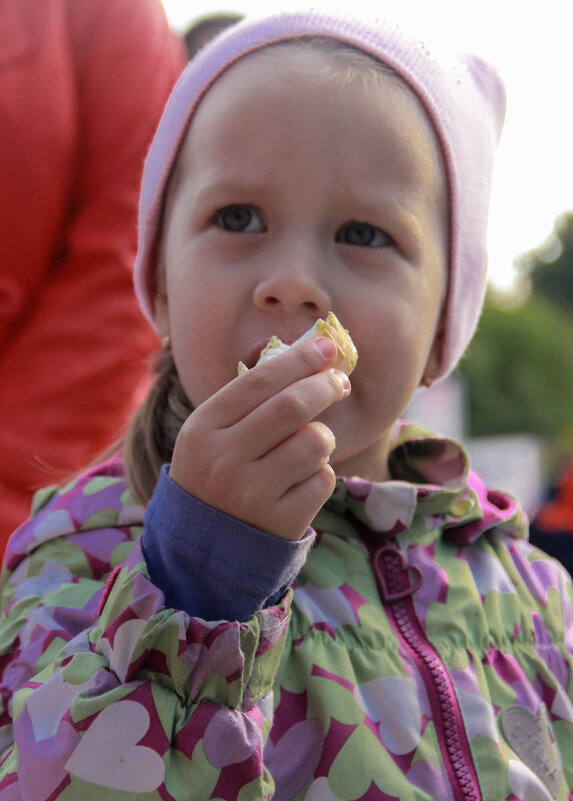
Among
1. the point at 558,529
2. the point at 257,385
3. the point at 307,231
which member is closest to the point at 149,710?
the point at 257,385

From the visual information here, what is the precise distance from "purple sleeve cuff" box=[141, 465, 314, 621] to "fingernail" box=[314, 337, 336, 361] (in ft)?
0.84

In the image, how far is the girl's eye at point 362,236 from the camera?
152 cm

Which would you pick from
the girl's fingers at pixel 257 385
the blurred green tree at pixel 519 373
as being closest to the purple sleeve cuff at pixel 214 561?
the girl's fingers at pixel 257 385

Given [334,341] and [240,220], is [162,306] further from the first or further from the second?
[334,341]

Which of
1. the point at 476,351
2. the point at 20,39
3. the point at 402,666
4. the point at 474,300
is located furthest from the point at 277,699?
the point at 476,351

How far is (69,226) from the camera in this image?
2.06 m

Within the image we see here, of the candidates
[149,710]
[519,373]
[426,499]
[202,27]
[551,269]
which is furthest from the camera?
[551,269]

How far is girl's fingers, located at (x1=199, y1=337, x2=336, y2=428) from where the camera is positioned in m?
1.16

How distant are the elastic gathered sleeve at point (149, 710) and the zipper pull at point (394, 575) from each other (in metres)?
0.38

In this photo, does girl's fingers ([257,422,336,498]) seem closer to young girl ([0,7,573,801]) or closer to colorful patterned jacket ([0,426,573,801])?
young girl ([0,7,573,801])

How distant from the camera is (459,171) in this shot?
1703 mm

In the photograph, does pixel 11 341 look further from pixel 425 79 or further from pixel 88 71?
pixel 425 79

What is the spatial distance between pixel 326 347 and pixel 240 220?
414 millimetres

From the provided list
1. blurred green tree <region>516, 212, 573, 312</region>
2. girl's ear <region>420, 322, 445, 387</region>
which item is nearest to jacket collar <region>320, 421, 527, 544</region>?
girl's ear <region>420, 322, 445, 387</region>
